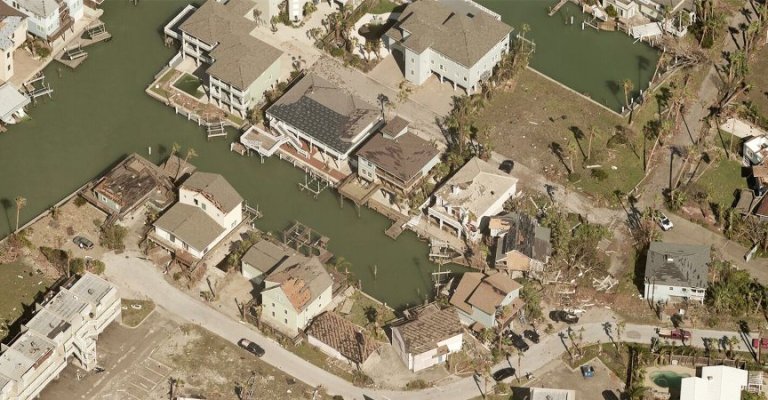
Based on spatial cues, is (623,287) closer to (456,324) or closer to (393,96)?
(456,324)

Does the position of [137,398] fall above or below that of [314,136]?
below

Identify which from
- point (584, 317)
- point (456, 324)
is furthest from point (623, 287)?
point (456, 324)

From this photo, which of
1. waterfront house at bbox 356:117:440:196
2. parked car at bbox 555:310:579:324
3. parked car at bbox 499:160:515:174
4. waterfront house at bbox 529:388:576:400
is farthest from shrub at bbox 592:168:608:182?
waterfront house at bbox 529:388:576:400

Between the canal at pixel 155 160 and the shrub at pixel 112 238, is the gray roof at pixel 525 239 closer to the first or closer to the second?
the canal at pixel 155 160

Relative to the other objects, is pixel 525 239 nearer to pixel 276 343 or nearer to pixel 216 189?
pixel 276 343

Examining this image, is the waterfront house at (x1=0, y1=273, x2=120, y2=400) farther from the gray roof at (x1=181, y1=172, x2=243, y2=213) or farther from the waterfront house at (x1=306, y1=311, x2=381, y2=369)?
the waterfront house at (x1=306, y1=311, x2=381, y2=369)

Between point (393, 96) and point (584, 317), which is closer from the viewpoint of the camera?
point (584, 317)

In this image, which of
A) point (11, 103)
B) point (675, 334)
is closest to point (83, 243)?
point (11, 103)
